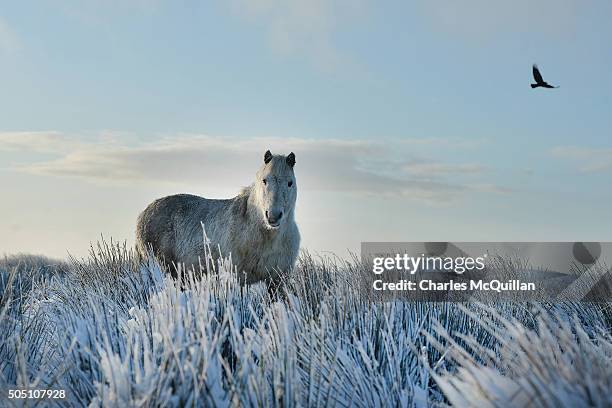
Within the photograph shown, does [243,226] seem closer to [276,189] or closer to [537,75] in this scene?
[276,189]

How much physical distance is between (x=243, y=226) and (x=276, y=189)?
985 millimetres

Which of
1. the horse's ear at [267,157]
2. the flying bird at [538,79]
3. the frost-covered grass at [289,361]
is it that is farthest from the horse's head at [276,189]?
the flying bird at [538,79]

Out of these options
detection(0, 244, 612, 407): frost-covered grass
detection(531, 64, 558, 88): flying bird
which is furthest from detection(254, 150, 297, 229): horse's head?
detection(531, 64, 558, 88): flying bird

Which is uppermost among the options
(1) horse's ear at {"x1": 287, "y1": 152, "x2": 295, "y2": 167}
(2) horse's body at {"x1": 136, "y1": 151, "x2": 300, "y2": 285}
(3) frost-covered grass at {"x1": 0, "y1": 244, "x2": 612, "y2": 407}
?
(1) horse's ear at {"x1": 287, "y1": 152, "x2": 295, "y2": 167}

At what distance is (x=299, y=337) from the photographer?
154 inches

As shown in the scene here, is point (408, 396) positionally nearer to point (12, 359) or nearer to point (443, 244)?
point (12, 359)

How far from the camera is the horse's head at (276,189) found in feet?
22.2

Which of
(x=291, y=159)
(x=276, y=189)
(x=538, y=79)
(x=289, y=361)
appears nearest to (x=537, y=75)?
(x=538, y=79)

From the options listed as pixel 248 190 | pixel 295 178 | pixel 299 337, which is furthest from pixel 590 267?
pixel 299 337

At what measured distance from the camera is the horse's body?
23.0ft

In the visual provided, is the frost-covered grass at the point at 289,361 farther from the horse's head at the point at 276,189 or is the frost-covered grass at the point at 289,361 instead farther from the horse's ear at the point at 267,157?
the horse's ear at the point at 267,157

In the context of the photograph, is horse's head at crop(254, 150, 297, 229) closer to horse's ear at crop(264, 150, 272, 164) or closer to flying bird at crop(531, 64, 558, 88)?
horse's ear at crop(264, 150, 272, 164)

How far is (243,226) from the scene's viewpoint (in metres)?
7.68

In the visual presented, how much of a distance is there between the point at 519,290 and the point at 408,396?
4598 millimetres
